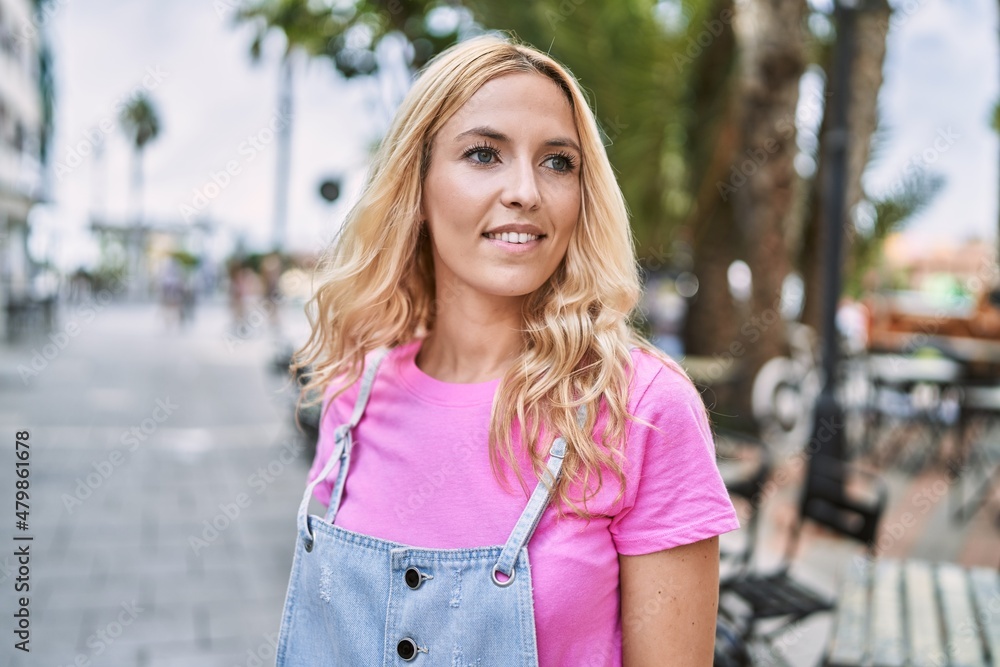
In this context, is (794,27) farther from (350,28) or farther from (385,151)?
(385,151)

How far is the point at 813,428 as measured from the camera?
5.87m

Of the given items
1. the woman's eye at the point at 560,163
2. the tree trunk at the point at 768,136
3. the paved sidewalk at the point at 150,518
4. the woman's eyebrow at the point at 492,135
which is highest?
the tree trunk at the point at 768,136

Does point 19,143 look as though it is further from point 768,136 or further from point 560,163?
point 560,163

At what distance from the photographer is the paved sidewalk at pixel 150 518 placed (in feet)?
12.0

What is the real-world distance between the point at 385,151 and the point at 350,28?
168 inches

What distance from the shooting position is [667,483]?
1.29 m

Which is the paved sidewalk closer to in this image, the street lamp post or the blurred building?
the street lamp post

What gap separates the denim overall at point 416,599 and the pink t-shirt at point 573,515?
3cm

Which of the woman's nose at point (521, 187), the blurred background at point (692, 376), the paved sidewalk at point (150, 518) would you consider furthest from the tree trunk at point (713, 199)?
the woman's nose at point (521, 187)

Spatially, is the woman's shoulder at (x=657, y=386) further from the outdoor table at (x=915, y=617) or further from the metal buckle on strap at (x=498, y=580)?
the outdoor table at (x=915, y=617)

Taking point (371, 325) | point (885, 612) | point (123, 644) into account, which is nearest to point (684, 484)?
point (371, 325)

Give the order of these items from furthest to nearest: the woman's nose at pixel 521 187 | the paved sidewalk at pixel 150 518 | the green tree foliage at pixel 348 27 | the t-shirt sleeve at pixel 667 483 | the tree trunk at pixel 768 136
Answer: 1. the tree trunk at pixel 768 136
2. the green tree foliage at pixel 348 27
3. the paved sidewalk at pixel 150 518
4. the woman's nose at pixel 521 187
5. the t-shirt sleeve at pixel 667 483

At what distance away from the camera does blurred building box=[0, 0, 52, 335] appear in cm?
1527

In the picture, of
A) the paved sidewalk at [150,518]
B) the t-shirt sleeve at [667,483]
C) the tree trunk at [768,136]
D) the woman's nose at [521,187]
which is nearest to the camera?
the t-shirt sleeve at [667,483]
